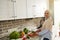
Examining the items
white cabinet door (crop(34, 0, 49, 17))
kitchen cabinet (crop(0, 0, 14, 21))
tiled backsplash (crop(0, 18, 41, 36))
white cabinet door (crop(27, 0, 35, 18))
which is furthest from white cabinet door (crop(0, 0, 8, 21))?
white cabinet door (crop(34, 0, 49, 17))

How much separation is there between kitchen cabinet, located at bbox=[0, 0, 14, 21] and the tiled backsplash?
29cm

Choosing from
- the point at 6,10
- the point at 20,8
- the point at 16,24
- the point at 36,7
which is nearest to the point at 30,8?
the point at 36,7

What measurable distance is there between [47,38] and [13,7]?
1167 mm

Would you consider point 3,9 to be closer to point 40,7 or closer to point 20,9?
point 20,9

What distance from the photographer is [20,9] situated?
3.20m

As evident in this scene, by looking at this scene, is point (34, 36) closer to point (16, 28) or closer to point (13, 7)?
point (16, 28)

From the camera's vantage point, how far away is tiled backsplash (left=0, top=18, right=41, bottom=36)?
9.71 feet

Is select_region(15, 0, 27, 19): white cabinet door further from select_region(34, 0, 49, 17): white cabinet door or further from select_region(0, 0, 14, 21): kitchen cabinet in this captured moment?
select_region(34, 0, 49, 17): white cabinet door

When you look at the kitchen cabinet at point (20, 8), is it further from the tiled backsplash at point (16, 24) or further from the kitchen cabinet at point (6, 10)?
the tiled backsplash at point (16, 24)

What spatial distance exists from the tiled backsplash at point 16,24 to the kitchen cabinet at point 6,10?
293 mm

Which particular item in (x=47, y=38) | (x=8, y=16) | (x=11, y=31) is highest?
(x=8, y=16)

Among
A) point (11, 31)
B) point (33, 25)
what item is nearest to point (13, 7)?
point (11, 31)

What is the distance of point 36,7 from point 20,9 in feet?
3.10

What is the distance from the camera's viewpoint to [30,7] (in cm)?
366
